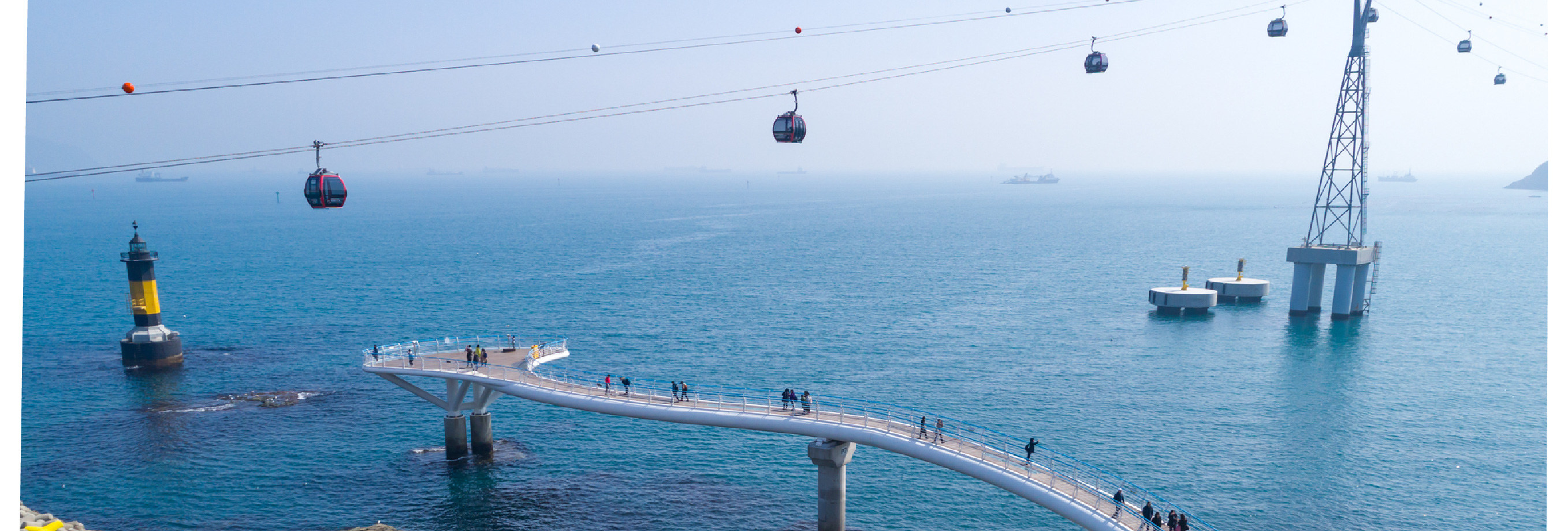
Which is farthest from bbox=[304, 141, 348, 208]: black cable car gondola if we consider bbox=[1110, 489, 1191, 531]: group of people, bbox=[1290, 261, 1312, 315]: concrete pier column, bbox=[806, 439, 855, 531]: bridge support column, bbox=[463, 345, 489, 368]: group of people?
bbox=[1290, 261, 1312, 315]: concrete pier column

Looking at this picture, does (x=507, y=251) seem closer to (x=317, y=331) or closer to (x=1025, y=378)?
(x=317, y=331)

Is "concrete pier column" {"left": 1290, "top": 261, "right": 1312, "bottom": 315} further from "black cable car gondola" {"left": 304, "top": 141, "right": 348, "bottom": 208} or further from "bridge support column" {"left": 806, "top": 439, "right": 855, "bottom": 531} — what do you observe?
"black cable car gondola" {"left": 304, "top": 141, "right": 348, "bottom": 208}

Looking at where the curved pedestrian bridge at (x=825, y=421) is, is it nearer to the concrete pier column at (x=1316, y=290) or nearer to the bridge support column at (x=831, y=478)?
the bridge support column at (x=831, y=478)

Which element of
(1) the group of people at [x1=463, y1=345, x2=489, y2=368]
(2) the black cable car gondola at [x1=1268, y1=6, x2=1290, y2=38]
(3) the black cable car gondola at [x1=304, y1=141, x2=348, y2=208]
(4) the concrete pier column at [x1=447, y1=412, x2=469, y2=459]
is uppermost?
(2) the black cable car gondola at [x1=1268, y1=6, x2=1290, y2=38]

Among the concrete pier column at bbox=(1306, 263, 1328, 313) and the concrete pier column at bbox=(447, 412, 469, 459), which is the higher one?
the concrete pier column at bbox=(1306, 263, 1328, 313)

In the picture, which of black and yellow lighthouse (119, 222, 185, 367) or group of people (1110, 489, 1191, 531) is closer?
group of people (1110, 489, 1191, 531)

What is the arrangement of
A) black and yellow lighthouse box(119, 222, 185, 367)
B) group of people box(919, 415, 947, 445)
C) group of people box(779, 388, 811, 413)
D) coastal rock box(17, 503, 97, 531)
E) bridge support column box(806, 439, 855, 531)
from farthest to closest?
black and yellow lighthouse box(119, 222, 185, 367), group of people box(779, 388, 811, 413), bridge support column box(806, 439, 855, 531), group of people box(919, 415, 947, 445), coastal rock box(17, 503, 97, 531)

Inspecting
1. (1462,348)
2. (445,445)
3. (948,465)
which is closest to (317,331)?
(445,445)
